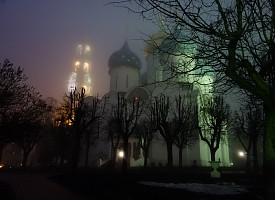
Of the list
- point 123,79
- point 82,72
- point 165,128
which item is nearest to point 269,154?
point 165,128

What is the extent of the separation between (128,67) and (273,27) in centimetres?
5946

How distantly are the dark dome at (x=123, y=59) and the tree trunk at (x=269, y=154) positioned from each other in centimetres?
5983

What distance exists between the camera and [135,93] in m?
57.8

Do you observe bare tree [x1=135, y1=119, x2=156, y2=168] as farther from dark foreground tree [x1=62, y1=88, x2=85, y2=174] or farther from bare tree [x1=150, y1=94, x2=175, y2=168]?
dark foreground tree [x1=62, y1=88, x2=85, y2=174]

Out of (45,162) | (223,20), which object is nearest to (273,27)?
(223,20)

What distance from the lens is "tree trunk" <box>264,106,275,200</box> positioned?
7984 mm

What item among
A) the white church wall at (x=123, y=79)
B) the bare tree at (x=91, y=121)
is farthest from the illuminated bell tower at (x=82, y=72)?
the bare tree at (x=91, y=121)

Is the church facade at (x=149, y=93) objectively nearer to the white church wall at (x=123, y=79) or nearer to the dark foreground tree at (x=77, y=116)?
the white church wall at (x=123, y=79)

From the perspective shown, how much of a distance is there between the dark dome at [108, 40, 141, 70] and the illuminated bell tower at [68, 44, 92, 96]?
175 feet

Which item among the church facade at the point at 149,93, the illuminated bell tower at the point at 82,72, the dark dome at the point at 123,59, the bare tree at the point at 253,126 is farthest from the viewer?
the illuminated bell tower at the point at 82,72

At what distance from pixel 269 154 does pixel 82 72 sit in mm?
121021

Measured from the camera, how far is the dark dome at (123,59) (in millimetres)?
67562

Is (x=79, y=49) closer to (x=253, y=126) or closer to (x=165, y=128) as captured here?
(x=253, y=126)

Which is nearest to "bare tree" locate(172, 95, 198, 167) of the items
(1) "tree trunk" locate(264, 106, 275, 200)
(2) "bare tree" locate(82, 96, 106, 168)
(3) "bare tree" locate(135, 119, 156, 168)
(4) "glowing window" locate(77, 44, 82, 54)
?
(3) "bare tree" locate(135, 119, 156, 168)
